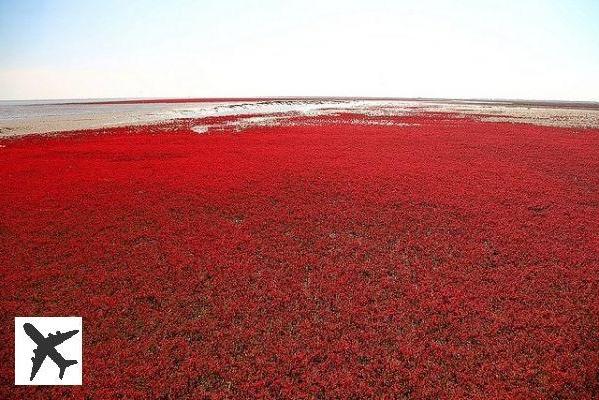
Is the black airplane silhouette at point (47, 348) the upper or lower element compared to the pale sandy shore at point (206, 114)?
lower

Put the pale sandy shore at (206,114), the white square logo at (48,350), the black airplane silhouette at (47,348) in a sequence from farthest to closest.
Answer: the pale sandy shore at (206,114)
the black airplane silhouette at (47,348)
the white square logo at (48,350)

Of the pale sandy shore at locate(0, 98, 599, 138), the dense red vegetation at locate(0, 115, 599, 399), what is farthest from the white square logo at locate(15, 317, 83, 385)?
the pale sandy shore at locate(0, 98, 599, 138)

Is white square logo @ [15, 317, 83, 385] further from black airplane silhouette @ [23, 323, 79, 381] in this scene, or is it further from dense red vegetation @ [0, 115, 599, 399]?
dense red vegetation @ [0, 115, 599, 399]

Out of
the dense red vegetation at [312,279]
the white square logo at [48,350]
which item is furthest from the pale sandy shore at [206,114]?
the white square logo at [48,350]

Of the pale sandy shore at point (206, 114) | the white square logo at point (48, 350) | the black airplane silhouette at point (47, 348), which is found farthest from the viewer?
the pale sandy shore at point (206, 114)

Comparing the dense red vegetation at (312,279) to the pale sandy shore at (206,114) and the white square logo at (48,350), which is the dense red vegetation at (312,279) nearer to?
the white square logo at (48,350)

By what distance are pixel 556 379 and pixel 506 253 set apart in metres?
5.25

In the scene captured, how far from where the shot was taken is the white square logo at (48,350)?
6.87 meters

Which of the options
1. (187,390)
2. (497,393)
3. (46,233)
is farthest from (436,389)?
(46,233)

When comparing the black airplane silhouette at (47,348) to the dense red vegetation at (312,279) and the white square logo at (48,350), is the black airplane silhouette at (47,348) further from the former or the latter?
the dense red vegetation at (312,279)

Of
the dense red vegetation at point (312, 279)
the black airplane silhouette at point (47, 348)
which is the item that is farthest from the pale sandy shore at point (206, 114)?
the black airplane silhouette at point (47, 348)

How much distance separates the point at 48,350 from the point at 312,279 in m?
6.57

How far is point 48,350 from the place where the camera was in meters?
7.65

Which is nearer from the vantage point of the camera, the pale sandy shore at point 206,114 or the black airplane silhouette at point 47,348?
the black airplane silhouette at point 47,348
